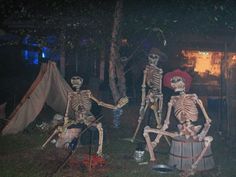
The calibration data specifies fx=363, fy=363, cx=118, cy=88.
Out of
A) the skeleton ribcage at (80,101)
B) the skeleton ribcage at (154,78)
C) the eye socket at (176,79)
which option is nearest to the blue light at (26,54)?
the skeleton ribcage at (80,101)

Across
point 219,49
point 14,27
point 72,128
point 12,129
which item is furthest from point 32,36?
point 219,49

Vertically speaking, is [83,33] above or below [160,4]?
below

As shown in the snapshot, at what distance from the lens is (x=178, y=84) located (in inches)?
350

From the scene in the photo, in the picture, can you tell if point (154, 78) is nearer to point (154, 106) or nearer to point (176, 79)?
point (154, 106)

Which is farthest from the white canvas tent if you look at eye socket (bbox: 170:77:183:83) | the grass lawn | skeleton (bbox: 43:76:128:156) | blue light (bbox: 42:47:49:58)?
blue light (bbox: 42:47:49:58)

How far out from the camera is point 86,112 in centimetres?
1038

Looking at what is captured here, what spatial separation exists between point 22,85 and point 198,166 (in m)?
14.3

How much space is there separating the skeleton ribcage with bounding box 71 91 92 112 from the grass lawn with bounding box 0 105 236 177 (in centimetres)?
124

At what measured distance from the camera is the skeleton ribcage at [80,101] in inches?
405

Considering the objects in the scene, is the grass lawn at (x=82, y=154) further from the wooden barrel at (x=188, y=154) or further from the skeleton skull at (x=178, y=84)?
the skeleton skull at (x=178, y=84)

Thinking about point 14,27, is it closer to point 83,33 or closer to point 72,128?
point 83,33

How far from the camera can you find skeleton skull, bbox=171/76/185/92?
889cm

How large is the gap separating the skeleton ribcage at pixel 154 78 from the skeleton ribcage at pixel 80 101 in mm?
2019

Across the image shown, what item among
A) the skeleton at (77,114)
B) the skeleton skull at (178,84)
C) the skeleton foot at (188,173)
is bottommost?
the skeleton foot at (188,173)
